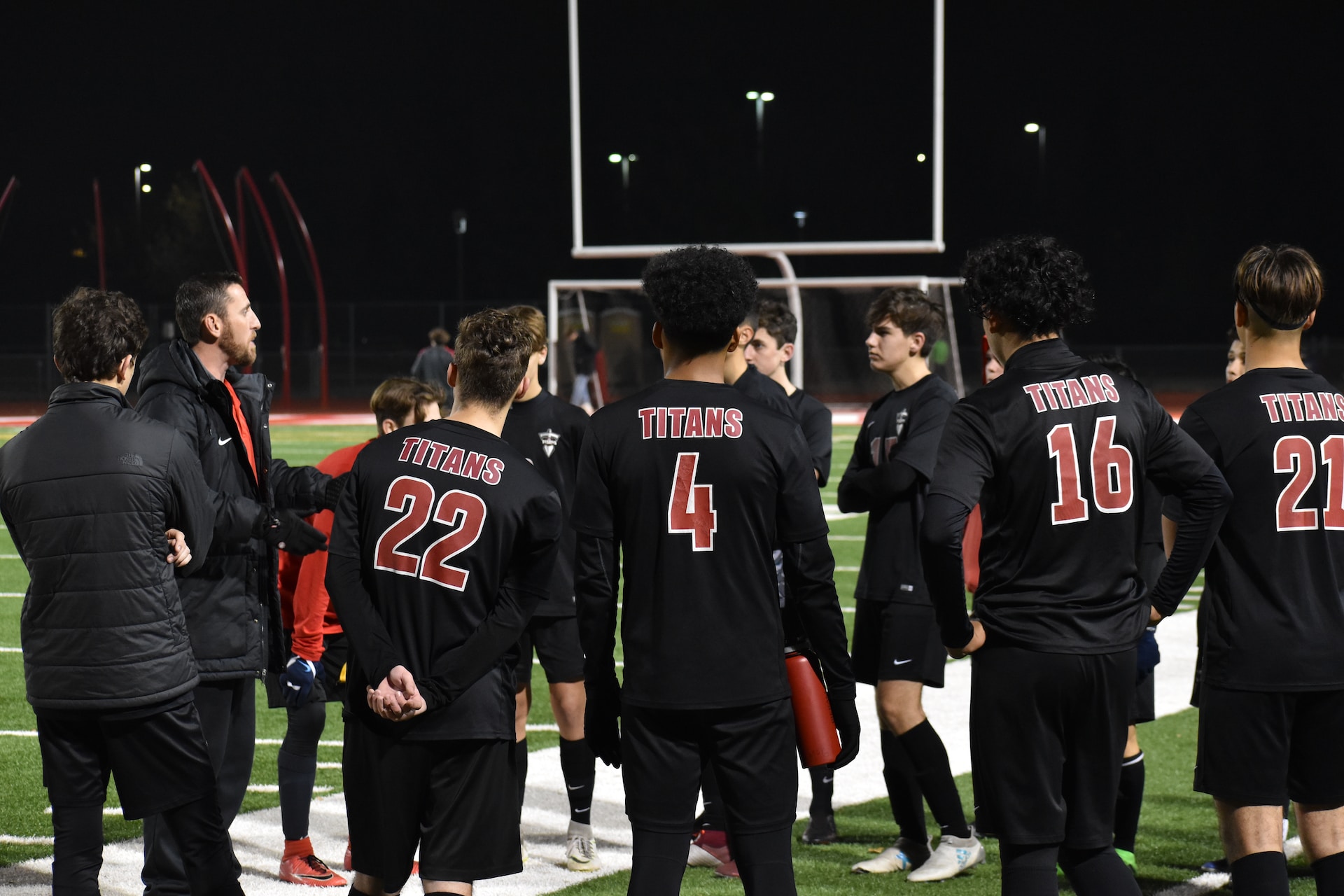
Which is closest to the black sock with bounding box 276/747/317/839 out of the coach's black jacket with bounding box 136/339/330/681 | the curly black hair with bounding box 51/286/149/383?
the coach's black jacket with bounding box 136/339/330/681

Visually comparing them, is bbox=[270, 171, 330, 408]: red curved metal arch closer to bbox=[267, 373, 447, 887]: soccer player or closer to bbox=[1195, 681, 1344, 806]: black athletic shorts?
bbox=[267, 373, 447, 887]: soccer player

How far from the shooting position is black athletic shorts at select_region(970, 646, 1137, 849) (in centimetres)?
357

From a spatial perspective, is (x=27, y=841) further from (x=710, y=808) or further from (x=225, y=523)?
(x=710, y=808)

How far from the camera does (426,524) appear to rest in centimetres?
363

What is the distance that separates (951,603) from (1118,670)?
0.43 m

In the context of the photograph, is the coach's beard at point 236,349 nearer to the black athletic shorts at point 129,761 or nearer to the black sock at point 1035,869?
the black athletic shorts at point 129,761

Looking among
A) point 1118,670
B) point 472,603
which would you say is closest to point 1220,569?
point 1118,670

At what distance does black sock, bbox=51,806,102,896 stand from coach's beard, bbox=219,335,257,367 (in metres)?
1.45

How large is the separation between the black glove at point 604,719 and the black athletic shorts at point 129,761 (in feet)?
3.63

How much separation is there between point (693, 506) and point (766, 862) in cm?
87

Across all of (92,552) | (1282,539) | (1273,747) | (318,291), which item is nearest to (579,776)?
(92,552)

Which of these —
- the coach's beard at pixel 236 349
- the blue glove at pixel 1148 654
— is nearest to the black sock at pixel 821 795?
the blue glove at pixel 1148 654

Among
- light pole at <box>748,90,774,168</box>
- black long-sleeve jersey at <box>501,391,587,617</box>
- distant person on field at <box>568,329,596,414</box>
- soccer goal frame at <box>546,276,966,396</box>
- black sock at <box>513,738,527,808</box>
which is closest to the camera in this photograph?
black sock at <box>513,738,527,808</box>

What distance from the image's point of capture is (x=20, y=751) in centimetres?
698
